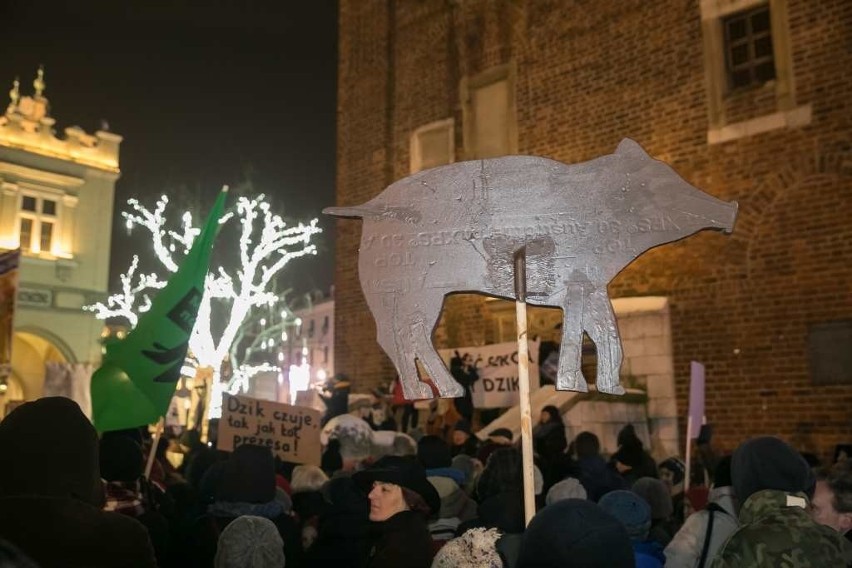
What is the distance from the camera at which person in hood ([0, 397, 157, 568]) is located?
5.81 ft

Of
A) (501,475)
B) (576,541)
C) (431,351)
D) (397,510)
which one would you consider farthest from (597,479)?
(576,541)

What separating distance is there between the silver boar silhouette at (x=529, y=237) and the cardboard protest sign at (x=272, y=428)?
2.75m

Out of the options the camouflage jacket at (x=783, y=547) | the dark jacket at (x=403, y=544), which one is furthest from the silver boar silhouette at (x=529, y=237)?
the camouflage jacket at (x=783, y=547)

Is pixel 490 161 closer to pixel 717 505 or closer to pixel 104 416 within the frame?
pixel 717 505

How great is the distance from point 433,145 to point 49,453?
12.8 m

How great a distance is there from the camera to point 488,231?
4.10 metres

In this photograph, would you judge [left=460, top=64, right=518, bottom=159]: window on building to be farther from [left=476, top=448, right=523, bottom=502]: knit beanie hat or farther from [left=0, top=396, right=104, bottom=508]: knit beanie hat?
[left=0, top=396, right=104, bottom=508]: knit beanie hat

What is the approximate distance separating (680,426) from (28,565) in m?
10.1

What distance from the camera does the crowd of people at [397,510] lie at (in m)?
1.97

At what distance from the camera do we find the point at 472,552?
2.62 meters

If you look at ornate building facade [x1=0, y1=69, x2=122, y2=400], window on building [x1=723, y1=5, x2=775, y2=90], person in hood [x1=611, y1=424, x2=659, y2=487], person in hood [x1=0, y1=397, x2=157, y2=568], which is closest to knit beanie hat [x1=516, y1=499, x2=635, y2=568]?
person in hood [x1=0, y1=397, x2=157, y2=568]

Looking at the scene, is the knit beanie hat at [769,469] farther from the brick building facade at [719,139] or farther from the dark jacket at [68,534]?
the brick building facade at [719,139]

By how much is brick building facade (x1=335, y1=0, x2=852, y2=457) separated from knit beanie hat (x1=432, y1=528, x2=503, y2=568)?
8.30 meters

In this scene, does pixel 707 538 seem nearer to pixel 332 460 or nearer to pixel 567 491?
pixel 567 491
